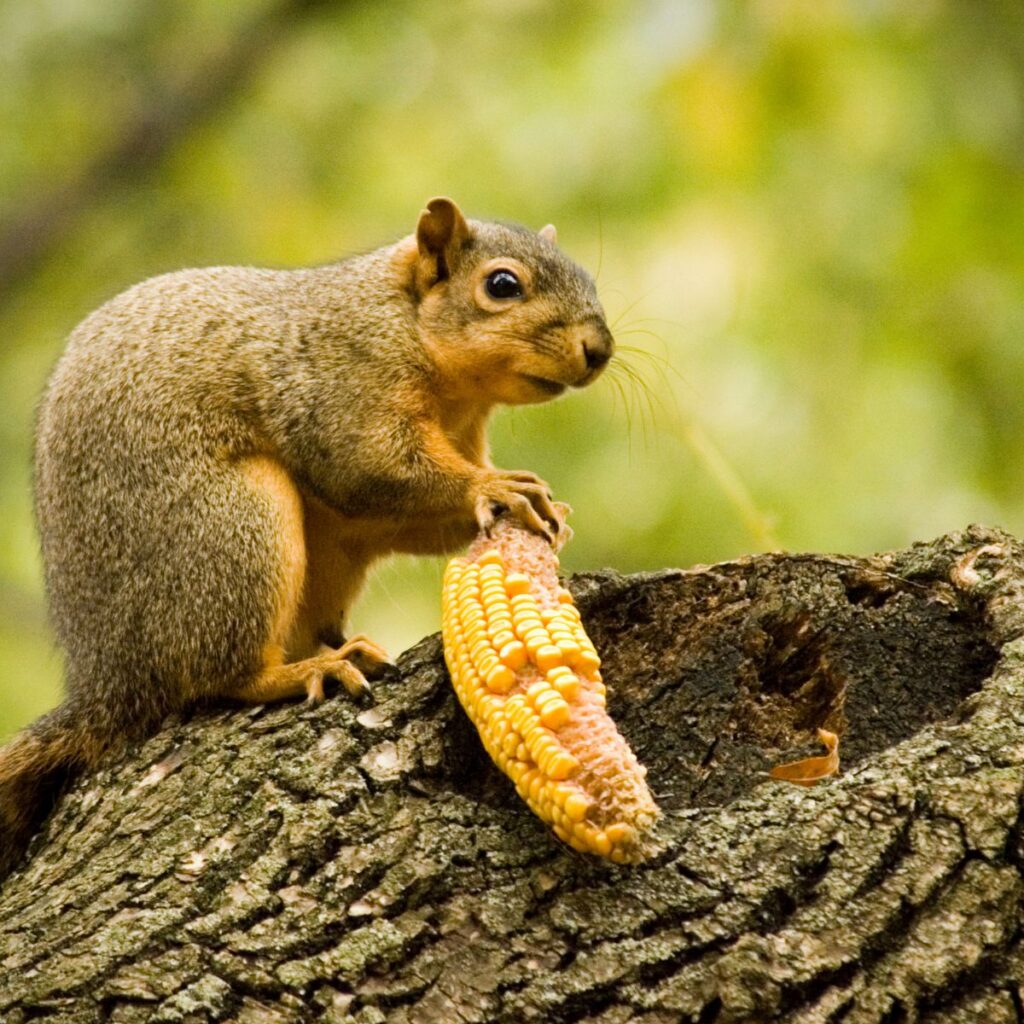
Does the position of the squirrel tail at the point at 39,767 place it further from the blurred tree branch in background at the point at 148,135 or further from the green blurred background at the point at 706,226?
the blurred tree branch in background at the point at 148,135

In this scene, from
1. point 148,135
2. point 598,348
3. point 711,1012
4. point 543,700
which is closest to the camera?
point 711,1012

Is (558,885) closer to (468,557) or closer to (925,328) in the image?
(468,557)

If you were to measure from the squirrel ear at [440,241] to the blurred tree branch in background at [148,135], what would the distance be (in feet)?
10.7

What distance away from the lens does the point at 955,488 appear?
5.04 m

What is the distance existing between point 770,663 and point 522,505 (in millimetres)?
583

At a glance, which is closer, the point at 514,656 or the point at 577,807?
the point at 577,807

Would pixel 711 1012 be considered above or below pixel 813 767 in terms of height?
below

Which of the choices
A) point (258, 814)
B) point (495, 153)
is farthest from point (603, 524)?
point (258, 814)

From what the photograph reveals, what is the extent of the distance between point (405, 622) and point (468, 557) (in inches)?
104

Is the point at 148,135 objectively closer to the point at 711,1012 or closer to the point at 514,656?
→ the point at 514,656

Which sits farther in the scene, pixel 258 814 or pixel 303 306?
pixel 303 306

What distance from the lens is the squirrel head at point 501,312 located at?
3320 millimetres

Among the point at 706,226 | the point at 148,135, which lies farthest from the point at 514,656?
the point at 148,135

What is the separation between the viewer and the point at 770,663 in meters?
2.64
